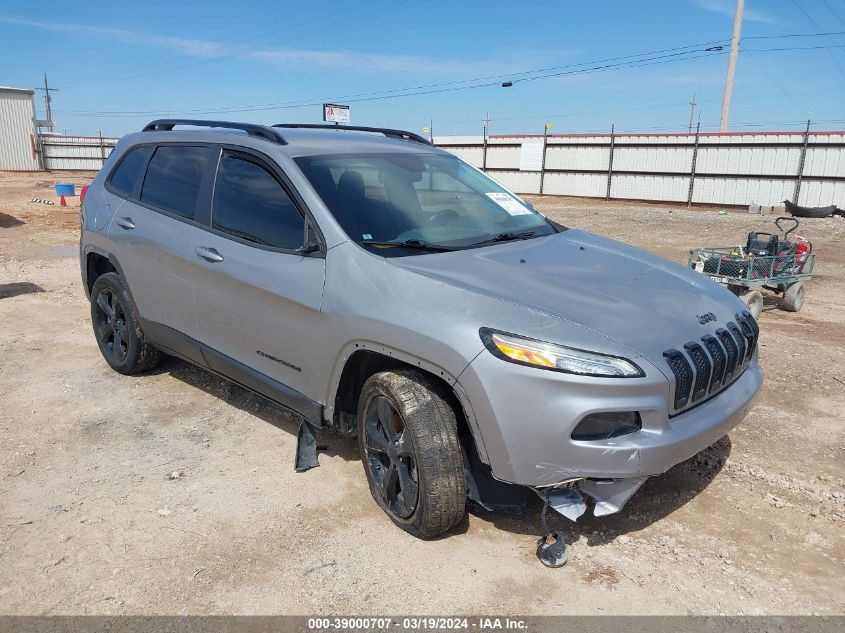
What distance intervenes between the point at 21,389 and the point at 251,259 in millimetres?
2586

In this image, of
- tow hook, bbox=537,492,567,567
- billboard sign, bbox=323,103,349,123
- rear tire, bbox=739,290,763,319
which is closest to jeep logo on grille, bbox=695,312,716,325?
tow hook, bbox=537,492,567,567

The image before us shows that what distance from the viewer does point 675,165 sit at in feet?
77.2

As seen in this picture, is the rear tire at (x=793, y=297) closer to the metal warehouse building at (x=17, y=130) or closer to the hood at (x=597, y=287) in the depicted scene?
the hood at (x=597, y=287)

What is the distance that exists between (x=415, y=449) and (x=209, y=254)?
6.05 feet

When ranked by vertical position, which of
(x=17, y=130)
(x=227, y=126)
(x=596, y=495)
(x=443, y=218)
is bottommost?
(x=596, y=495)

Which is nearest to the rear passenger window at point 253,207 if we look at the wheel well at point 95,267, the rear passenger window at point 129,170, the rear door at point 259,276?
the rear door at point 259,276

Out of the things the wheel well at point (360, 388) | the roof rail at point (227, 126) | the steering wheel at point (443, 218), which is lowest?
the wheel well at point (360, 388)

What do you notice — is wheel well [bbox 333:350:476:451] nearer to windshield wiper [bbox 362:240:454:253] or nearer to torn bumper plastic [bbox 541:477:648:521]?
torn bumper plastic [bbox 541:477:648:521]

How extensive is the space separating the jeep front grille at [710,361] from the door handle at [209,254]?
98.7 inches

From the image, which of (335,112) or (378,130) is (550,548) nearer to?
(378,130)

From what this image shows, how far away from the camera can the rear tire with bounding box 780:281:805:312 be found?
25.3 ft

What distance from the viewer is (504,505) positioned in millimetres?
3029

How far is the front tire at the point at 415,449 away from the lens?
9.56 feet

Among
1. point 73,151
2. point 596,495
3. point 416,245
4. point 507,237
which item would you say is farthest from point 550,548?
point 73,151
